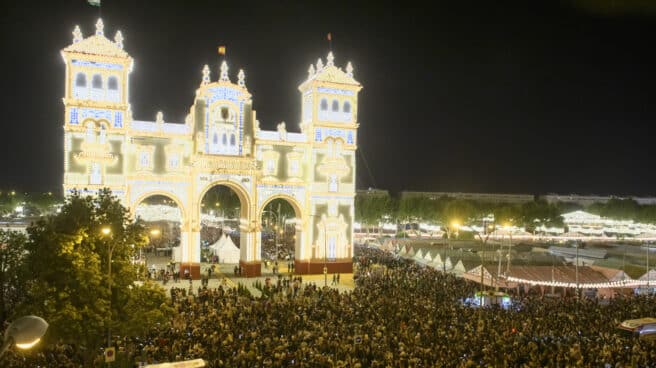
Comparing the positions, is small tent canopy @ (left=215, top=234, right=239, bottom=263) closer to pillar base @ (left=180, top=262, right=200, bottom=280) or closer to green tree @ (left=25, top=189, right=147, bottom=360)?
pillar base @ (left=180, top=262, right=200, bottom=280)

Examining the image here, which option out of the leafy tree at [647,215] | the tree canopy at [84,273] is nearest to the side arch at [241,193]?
the tree canopy at [84,273]

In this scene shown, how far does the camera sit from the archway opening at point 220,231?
1790 inches

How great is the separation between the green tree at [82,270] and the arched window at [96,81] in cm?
2133

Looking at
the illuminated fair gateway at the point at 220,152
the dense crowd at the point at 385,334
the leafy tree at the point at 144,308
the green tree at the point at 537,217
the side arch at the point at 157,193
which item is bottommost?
the dense crowd at the point at 385,334

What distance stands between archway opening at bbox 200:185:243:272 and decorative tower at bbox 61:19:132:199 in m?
10.3

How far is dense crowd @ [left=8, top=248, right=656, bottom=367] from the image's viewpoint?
54.3 feet

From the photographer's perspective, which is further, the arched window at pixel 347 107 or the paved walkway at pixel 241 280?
the arched window at pixel 347 107

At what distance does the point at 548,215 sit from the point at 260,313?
71.1 metres

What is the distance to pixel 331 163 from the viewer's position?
134 feet

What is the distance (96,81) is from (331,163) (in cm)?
1740

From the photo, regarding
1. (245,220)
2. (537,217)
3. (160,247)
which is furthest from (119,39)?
(537,217)

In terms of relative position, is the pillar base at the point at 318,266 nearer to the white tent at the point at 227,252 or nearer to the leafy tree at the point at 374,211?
the white tent at the point at 227,252

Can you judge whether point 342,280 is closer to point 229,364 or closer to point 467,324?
point 467,324

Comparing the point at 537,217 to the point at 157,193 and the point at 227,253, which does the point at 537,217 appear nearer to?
the point at 227,253
